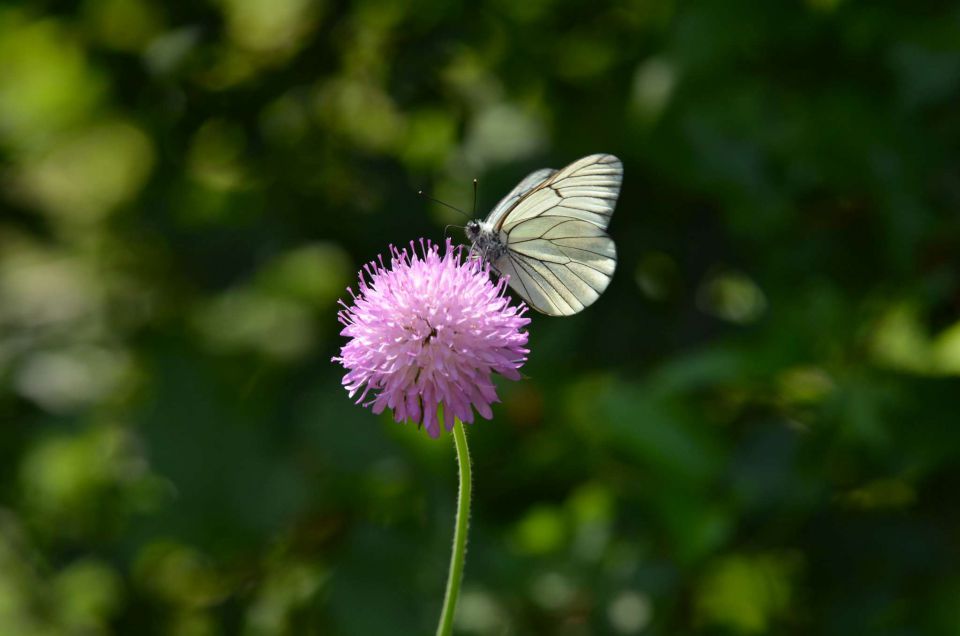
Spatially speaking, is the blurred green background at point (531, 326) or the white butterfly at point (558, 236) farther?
the blurred green background at point (531, 326)

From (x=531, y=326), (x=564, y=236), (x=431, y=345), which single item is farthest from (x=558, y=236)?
(x=531, y=326)

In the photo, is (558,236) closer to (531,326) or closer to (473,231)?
(473,231)

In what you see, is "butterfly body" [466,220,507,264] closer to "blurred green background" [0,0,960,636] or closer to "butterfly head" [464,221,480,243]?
"butterfly head" [464,221,480,243]

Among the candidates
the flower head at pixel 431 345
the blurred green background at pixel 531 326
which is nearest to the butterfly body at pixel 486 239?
the flower head at pixel 431 345

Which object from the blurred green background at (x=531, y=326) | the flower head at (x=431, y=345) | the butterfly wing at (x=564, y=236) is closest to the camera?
the flower head at (x=431, y=345)

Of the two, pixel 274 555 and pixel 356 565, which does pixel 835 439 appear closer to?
pixel 356 565

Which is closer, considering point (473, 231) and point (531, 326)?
point (473, 231)

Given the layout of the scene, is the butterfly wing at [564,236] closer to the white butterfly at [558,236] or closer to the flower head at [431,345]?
the white butterfly at [558,236]

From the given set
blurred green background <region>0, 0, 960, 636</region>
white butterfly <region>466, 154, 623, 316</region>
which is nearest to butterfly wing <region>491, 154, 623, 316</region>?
white butterfly <region>466, 154, 623, 316</region>
